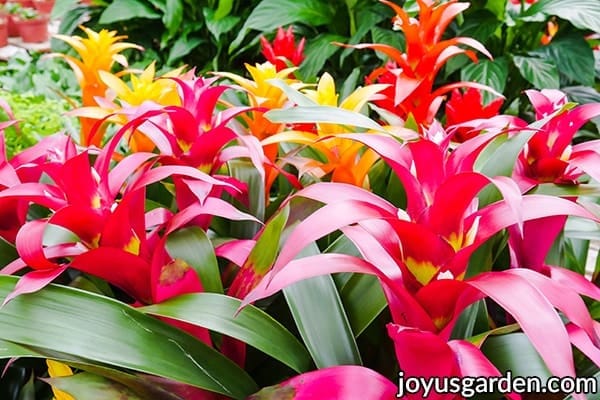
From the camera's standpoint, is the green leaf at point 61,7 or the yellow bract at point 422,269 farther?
the green leaf at point 61,7

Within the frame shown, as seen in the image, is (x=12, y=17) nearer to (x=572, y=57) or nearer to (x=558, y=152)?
(x=572, y=57)

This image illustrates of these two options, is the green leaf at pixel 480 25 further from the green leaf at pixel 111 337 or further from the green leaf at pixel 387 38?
the green leaf at pixel 111 337

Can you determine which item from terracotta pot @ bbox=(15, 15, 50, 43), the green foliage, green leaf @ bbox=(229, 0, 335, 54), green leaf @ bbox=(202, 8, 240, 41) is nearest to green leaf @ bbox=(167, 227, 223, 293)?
the green foliage

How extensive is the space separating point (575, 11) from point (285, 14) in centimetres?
111

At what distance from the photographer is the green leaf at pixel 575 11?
2.06 metres

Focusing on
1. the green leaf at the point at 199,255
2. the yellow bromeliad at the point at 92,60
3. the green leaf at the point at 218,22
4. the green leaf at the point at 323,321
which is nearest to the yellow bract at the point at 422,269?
the green leaf at the point at 323,321

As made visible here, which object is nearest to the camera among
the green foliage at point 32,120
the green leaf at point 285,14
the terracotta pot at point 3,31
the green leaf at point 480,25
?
the green foliage at point 32,120

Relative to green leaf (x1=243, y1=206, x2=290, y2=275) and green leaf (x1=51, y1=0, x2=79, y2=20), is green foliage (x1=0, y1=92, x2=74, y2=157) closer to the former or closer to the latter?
green leaf (x1=243, y1=206, x2=290, y2=275)

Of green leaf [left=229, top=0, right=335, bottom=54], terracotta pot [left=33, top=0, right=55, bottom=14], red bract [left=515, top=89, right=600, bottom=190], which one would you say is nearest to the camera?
red bract [left=515, top=89, right=600, bottom=190]

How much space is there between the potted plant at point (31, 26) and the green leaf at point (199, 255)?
15.8 feet

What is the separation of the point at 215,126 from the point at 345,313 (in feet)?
0.99

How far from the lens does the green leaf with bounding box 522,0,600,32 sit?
81.2 inches

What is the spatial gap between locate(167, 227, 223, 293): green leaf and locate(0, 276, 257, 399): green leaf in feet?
0.31

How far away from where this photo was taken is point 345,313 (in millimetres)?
669
